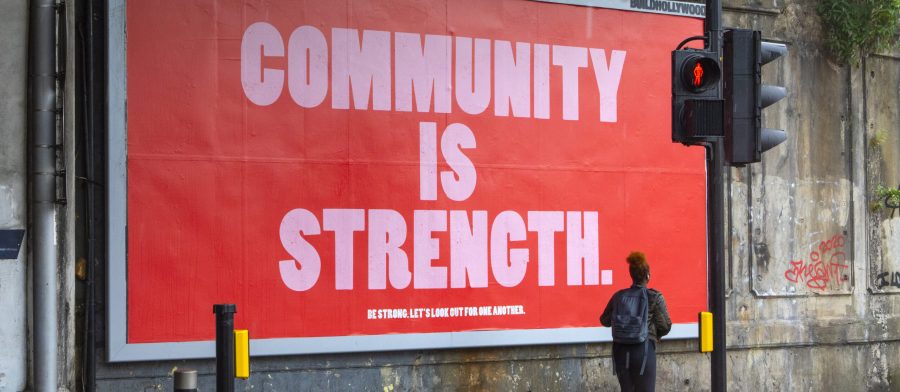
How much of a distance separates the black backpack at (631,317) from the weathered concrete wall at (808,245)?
6.52 ft

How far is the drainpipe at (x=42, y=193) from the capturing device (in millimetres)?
9633

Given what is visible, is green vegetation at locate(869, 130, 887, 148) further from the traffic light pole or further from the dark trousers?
the traffic light pole

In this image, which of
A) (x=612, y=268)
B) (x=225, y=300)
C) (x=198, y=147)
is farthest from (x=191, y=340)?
(x=612, y=268)

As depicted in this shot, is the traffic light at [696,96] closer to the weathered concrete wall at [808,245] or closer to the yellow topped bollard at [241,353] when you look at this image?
the yellow topped bollard at [241,353]

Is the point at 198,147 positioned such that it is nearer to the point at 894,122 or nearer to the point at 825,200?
the point at 825,200

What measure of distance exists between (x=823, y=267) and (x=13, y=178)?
9059mm

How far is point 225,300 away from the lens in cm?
1072

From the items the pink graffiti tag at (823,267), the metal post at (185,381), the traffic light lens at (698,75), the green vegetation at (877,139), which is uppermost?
the traffic light lens at (698,75)

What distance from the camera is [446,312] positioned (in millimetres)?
11719

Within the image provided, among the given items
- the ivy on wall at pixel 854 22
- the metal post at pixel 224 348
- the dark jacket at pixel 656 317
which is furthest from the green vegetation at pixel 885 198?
the metal post at pixel 224 348

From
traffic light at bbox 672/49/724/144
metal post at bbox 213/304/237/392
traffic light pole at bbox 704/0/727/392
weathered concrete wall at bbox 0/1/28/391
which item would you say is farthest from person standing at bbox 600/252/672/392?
weathered concrete wall at bbox 0/1/28/391

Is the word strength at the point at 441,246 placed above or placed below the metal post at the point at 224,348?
above

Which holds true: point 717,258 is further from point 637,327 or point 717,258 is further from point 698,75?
point 637,327

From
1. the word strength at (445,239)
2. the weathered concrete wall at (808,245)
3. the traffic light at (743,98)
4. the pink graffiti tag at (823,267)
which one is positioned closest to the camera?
the traffic light at (743,98)
